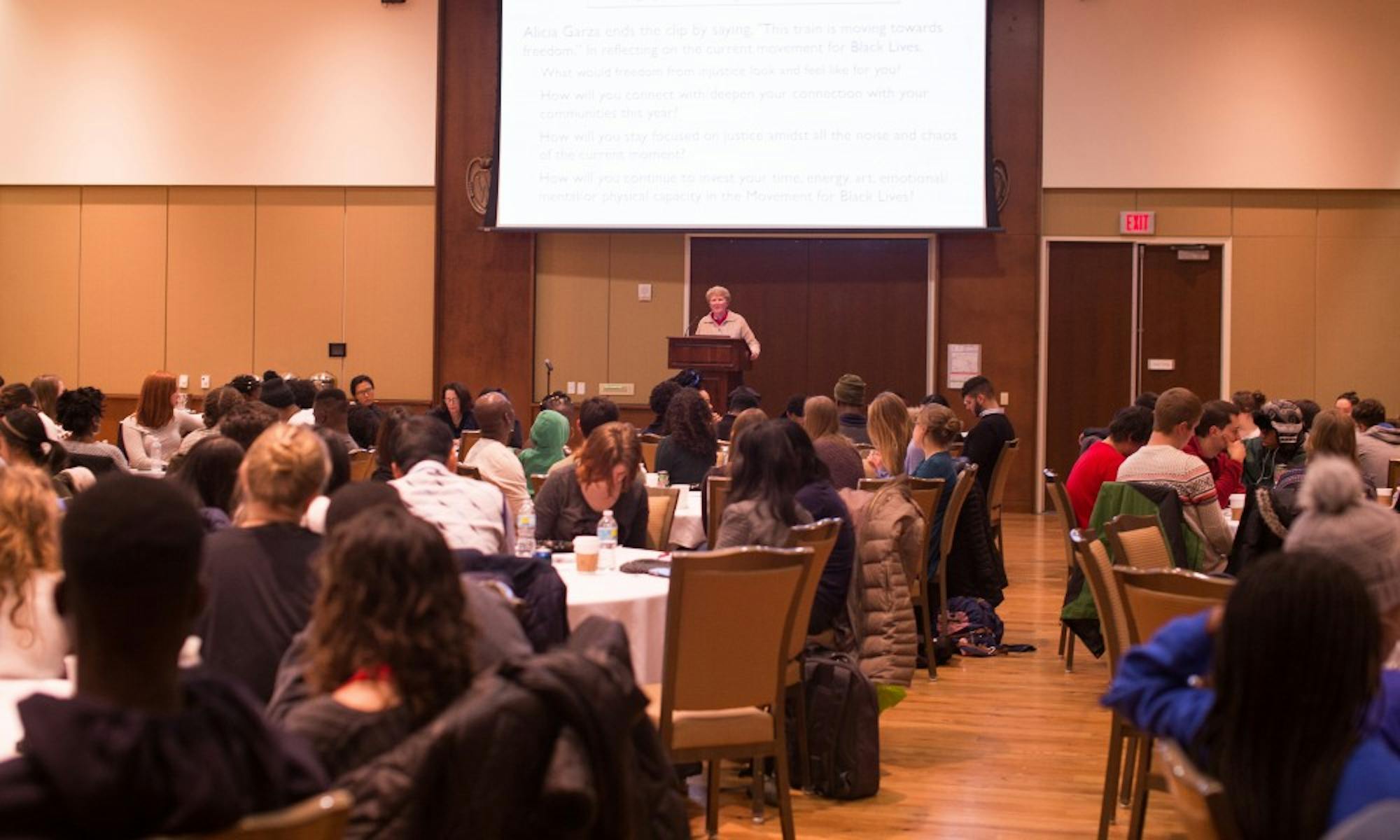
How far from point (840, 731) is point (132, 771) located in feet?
12.2

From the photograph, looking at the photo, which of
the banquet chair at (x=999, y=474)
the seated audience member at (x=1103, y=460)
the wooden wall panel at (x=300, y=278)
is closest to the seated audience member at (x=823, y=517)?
the seated audience member at (x=1103, y=460)

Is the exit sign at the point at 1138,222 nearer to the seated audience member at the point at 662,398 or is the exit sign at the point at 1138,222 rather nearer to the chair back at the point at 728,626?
the seated audience member at the point at 662,398

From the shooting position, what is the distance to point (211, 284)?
583 inches

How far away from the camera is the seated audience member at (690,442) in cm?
768

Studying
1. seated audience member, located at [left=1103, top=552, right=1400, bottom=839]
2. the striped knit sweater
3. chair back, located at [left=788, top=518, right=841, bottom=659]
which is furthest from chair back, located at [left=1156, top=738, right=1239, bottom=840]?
the striped knit sweater

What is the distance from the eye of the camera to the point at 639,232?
45.9ft

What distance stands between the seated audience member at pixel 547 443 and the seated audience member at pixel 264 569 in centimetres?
452

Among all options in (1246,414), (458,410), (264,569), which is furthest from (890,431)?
(458,410)

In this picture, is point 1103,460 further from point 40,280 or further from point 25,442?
point 40,280

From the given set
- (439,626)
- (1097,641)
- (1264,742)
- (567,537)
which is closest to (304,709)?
(439,626)

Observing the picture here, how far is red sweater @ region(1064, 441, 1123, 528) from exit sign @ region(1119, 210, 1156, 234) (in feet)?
22.0

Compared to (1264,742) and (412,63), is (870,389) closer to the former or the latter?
(412,63)

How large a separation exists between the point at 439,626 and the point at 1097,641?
5.24m

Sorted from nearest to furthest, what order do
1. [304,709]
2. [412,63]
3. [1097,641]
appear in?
[304,709]
[1097,641]
[412,63]
